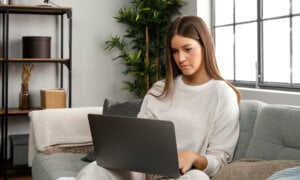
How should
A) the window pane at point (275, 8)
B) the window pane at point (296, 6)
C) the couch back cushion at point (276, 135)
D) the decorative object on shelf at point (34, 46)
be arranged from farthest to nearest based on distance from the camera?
the decorative object on shelf at point (34, 46), the window pane at point (275, 8), the window pane at point (296, 6), the couch back cushion at point (276, 135)

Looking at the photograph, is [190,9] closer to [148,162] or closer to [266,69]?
[266,69]

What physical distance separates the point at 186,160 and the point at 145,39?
286cm

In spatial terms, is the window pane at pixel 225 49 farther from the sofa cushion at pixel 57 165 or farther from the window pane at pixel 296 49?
the sofa cushion at pixel 57 165

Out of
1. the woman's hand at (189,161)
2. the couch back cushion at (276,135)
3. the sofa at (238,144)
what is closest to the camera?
the woman's hand at (189,161)

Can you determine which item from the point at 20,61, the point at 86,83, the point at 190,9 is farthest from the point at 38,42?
the point at 190,9

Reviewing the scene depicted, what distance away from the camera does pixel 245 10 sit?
11.2 ft

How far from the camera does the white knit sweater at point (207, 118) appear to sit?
1790 mm

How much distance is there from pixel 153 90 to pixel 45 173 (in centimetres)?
75

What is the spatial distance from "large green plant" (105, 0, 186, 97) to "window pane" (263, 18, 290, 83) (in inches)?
42.3

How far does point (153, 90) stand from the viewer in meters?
2.09

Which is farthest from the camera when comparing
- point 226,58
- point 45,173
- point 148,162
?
point 226,58

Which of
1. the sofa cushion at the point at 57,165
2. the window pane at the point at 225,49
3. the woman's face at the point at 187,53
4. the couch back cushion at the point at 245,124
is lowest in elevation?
the sofa cushion at the point at 57,165

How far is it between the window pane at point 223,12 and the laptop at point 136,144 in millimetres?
2294

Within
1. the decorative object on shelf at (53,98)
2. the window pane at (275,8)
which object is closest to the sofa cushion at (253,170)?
the window pane at (275,8)
